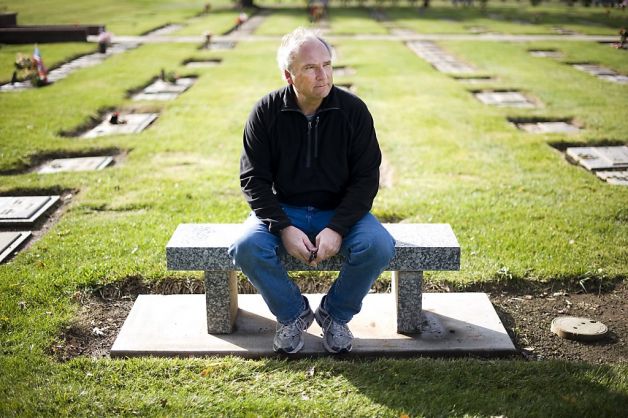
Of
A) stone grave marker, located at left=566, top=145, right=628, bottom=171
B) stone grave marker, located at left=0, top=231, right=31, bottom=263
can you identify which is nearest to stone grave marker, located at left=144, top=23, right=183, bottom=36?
stone grave marker, located at left=566, top=145, right=628, bottom=171

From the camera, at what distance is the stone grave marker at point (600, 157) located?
6914 mm

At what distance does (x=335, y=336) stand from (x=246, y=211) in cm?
236

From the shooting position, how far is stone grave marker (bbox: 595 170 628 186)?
6.45m

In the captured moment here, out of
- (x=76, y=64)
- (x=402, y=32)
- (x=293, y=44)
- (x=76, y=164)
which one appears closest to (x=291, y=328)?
(x=293, y=44)

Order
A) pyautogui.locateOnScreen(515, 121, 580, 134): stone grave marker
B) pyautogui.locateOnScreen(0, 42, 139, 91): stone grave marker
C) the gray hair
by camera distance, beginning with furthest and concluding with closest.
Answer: pyautogui.locateOnScreen(0, 42, 139, 91): stone grave marker → pyautogui.locateOnScreen(515, 121, 580, 134): stone grave marker → the gray hair

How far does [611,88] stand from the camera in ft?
37.6

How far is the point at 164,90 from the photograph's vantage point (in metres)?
11.7

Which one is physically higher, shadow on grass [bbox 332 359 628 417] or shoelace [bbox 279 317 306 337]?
shoelace [bbox 279 317 306 337]

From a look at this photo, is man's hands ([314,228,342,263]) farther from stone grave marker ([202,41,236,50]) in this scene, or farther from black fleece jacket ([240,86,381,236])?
stone grave marker ([202,41,236,50])

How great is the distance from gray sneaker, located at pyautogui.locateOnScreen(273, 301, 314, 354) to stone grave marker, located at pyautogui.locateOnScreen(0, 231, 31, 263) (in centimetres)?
248

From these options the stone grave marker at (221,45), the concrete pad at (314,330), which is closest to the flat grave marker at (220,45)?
the stone grave marker at (221,45)

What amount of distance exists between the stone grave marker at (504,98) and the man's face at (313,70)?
7318 mm

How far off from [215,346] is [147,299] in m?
0.81

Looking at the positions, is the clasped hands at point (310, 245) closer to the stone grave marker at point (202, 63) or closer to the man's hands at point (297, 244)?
the man's hands at point (297, 244)
